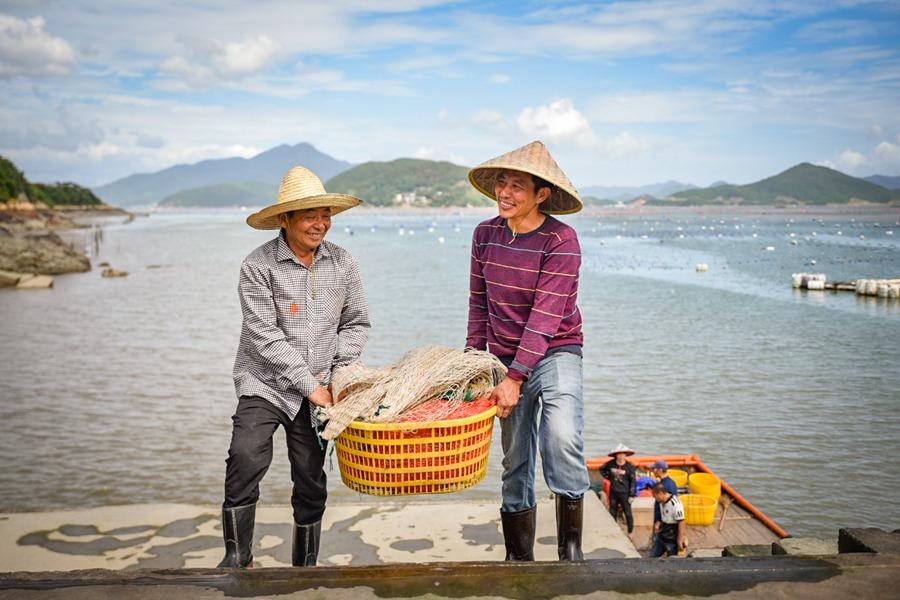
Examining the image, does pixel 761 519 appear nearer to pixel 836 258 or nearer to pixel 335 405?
pixel 335 405

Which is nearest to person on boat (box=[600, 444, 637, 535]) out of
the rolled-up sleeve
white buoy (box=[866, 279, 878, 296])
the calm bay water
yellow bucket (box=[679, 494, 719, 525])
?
yellow bucket (box=[679, 494, 719, 525])

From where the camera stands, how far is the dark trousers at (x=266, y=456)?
3.81 m

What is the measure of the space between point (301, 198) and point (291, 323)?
2.13 feet

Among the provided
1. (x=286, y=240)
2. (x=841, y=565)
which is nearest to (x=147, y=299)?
(x=286, y=240)

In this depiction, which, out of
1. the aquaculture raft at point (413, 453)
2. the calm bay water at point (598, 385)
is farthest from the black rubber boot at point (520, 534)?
the calm bay water at point (598, 385)

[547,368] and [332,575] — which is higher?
[547,368]

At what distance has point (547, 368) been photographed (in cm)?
396

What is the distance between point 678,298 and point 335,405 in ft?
84.9

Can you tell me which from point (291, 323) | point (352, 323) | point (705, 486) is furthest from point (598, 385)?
point (291, 323)

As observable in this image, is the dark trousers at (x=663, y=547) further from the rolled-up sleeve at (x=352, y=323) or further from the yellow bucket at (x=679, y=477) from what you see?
the rolled-up sleeve at (x=352, y=323)

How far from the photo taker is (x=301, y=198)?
3922mm

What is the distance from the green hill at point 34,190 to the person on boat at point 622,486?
72766 millimetres

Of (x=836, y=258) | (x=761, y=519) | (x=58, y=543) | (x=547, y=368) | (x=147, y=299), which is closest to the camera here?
(x=547, y=368)

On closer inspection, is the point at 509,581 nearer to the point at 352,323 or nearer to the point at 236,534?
the point at 236,534
